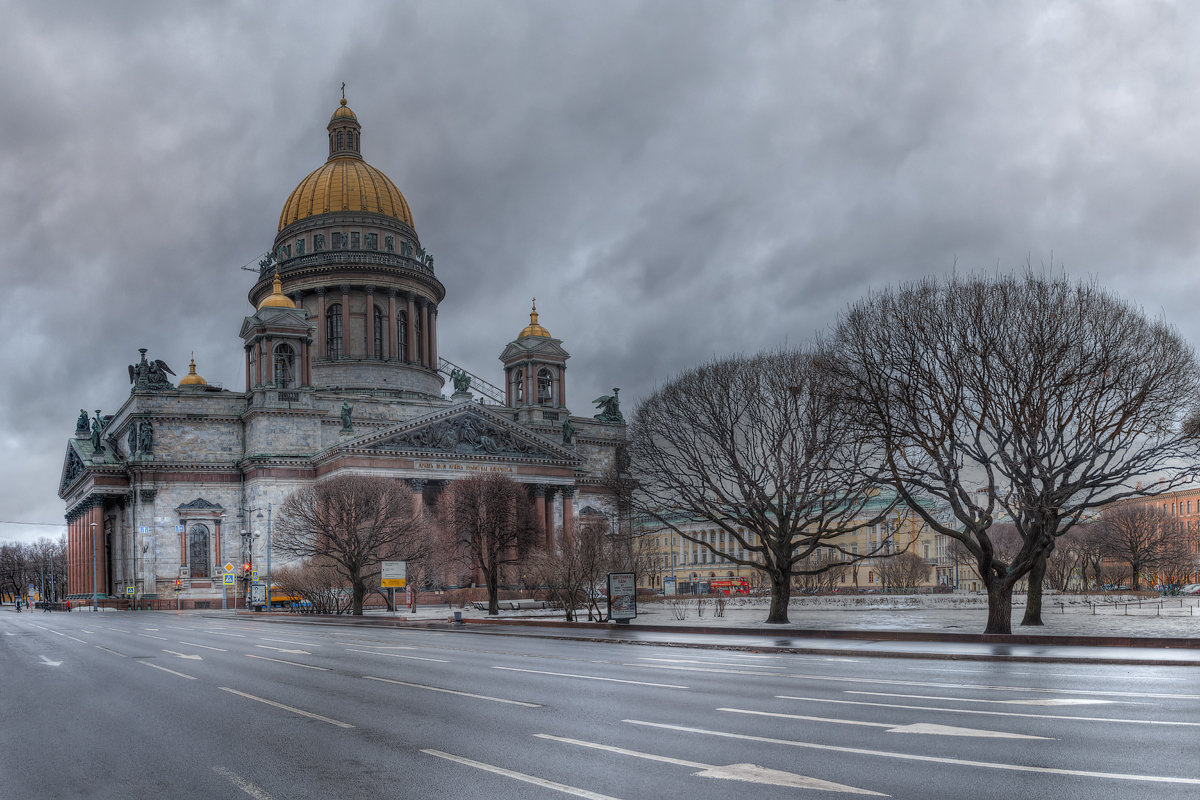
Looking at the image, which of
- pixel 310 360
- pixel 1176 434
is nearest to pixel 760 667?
pixel 1176 434

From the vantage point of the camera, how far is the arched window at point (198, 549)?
94.1 meters

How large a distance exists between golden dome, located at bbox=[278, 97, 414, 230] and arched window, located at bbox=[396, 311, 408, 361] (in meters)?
10.1

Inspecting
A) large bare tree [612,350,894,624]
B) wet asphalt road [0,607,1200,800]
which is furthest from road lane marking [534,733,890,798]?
large bare tree [612,350,894,624]

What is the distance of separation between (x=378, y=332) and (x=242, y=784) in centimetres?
10236

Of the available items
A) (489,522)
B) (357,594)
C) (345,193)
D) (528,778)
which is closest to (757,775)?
(528,778)

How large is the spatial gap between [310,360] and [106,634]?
57712 mm

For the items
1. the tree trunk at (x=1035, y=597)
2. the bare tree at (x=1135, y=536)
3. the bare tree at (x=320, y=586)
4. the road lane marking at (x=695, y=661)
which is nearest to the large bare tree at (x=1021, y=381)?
the tree trunk at (x=1035, y=597)

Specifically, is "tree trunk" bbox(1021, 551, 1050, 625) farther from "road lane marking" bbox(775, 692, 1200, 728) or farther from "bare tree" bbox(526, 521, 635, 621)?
"road lane marking" bbox(775, 692, 1200, 728)

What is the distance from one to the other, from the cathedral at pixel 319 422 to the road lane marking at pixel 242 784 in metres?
69.3

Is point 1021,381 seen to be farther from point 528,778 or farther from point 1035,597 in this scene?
point 528,778

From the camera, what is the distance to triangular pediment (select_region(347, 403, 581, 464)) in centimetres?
9150

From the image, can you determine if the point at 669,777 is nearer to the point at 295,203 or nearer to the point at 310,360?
the point at 310,360

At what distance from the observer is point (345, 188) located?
11275 cm

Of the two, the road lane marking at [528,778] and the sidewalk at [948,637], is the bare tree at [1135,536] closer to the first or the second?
the sidewalk at [948,637]
